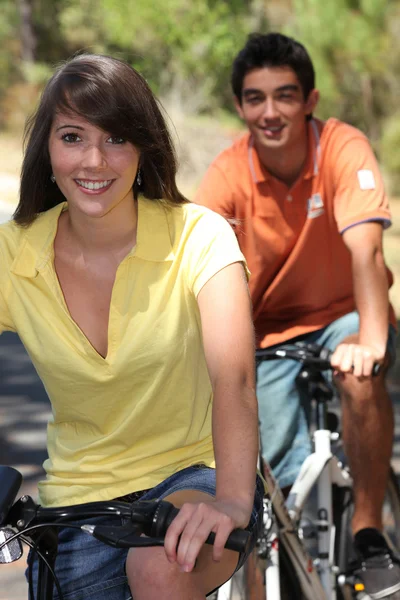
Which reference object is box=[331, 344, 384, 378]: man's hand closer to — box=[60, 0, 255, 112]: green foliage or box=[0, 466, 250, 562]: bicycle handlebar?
box=[0, 466, 250, 562]: bicycle handlebar

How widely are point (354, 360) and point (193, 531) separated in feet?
5.85

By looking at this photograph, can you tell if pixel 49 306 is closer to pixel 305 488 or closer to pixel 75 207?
pixel 75 207

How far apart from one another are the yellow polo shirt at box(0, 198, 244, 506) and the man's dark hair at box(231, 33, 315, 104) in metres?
1.95

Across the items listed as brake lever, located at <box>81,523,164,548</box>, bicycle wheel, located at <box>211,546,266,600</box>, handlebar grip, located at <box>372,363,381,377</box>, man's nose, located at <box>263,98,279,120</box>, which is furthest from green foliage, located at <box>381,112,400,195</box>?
brake lever, located at <box>81,523,164,548</box>

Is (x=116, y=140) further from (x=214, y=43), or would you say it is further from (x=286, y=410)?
(x=214, y=43)

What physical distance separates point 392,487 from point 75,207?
2155 millimetres

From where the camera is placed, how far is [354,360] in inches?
140

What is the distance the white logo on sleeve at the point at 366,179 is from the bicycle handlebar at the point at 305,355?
664mm

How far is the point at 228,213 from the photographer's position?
4.26 metres

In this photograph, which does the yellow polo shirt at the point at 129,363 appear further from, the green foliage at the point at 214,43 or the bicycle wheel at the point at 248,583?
the green foliage at the point at 214,43

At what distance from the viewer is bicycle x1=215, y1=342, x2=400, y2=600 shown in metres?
3.47

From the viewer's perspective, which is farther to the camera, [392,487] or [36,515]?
[392,487]

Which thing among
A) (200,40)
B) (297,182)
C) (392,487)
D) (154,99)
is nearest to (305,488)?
(392,487)

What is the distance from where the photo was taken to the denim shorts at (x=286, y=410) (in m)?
4.16
